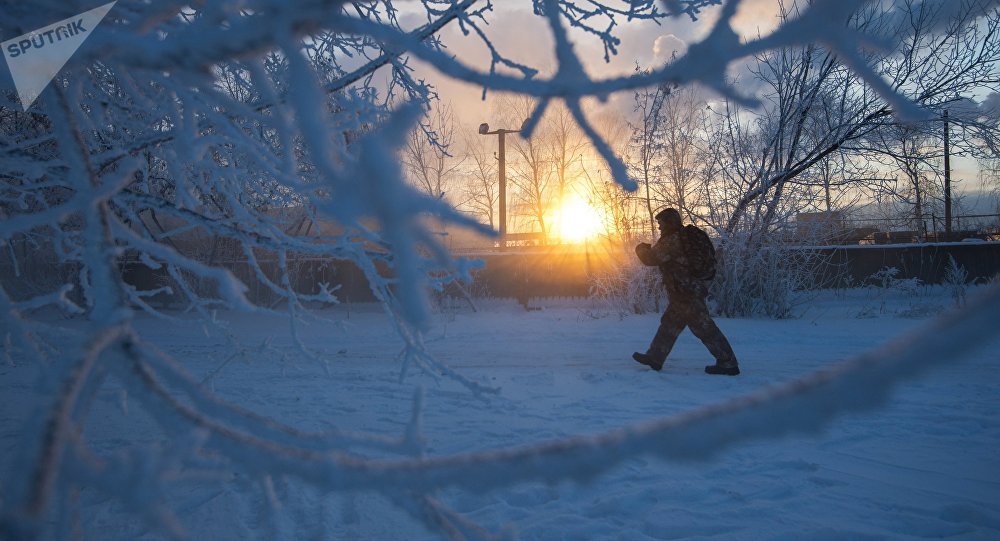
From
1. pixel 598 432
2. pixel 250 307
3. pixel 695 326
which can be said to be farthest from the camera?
pixel 695 326

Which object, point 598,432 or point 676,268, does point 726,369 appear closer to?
point 676,268

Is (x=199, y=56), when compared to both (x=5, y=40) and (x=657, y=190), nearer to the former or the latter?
(x=5, y=40)

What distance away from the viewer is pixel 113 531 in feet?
7.14

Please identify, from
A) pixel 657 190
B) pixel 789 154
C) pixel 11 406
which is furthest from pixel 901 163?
pixel 11 406

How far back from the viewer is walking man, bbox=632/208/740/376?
195 inches

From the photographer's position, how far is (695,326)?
4.94 metres

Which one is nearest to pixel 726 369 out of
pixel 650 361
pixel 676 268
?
pixel 650 361

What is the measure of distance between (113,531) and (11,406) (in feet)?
9.55

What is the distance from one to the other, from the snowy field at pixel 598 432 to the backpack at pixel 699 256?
39.0 inches

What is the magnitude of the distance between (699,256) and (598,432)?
7.73 ft

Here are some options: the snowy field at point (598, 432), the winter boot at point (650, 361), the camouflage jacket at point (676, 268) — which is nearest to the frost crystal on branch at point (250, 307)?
the snowy field at point (598, 432)

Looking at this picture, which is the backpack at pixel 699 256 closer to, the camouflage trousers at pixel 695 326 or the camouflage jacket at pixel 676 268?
the camouflage jacket at pixel 676 268

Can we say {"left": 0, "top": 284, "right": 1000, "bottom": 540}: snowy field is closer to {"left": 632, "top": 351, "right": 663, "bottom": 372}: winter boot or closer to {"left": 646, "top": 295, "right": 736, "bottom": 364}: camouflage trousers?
{"left": 632, "top": 351, "right": 663, "bottom": 372}: winter boot

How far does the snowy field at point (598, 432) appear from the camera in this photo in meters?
2.25
